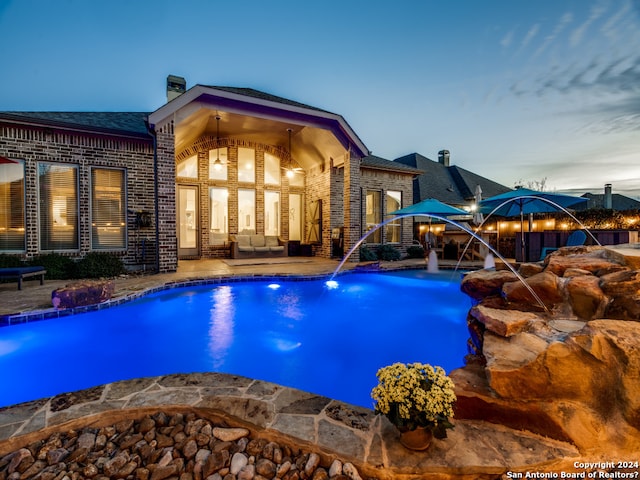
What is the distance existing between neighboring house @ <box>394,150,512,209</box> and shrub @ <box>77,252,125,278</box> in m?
14.5

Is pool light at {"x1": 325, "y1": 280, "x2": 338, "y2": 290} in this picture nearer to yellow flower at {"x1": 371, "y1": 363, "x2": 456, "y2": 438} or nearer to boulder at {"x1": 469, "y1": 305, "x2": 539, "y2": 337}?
boulder at {"x1": 469, "y1": 305, "x2": 539, "y2": 337}

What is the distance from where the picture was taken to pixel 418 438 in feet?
4.99

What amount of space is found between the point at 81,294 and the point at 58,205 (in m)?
4.40

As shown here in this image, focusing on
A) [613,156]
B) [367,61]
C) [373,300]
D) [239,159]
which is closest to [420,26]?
[367,61]

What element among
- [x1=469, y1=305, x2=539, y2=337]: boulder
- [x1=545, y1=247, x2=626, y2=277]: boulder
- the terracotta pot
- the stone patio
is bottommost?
the stone patio

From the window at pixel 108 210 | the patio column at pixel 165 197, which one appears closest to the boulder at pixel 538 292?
the patio column at pixel 165 197

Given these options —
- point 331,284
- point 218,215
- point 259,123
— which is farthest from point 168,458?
point 218,215

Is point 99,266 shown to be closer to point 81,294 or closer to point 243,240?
point 81,294

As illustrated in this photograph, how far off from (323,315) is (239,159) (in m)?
8.37

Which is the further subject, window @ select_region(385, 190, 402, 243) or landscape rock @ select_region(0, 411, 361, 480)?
window @ select_region(385, 190, 402, 243)

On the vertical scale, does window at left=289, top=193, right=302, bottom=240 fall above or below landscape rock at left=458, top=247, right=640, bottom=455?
above

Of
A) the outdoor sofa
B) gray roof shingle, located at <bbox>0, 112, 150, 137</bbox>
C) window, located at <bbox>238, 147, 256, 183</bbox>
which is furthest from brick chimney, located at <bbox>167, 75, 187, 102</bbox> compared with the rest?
the outdoor sofa

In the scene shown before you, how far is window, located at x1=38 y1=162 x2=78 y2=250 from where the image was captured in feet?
24.2

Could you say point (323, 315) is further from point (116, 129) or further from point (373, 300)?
point (116, 129)
